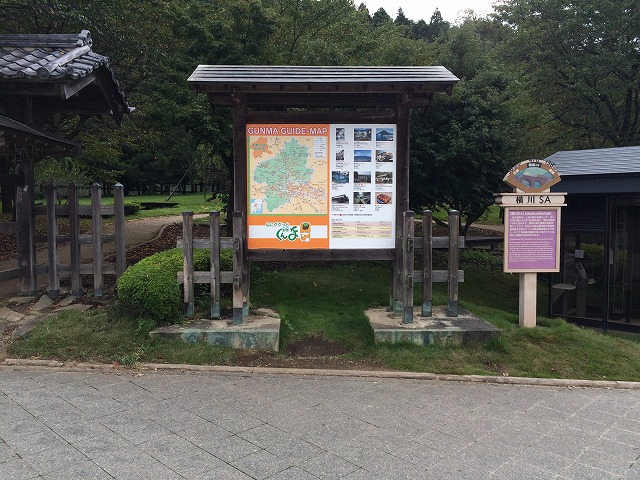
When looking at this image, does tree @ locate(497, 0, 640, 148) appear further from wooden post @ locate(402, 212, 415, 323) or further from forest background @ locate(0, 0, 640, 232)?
wooden post @ locate(402, 212, 415, 323)

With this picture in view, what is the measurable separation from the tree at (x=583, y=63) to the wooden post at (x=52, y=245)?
14016 millimetres

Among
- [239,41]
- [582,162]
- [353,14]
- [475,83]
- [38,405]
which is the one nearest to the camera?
[38,405]

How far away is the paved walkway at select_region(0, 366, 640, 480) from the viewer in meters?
3.74

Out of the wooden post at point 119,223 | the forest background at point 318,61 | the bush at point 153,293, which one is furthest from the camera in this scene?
the forest background at point 318,61

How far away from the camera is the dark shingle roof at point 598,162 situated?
30.5 feet

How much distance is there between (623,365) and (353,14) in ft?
35.1

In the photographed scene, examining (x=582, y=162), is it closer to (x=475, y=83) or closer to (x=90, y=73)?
(x=475, y=83)

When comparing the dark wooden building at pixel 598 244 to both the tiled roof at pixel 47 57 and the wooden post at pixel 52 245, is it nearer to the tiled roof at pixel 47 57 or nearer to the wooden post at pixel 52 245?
the tiled roof at pixel 47 57

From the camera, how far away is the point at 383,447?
4109 millimetres

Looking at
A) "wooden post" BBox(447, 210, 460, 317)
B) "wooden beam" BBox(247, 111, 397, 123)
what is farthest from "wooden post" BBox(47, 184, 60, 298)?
"wooden post" BBox(447, 210, 460, 317)

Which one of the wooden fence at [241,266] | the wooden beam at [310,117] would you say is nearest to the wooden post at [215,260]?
the wooden fence at [241,266]

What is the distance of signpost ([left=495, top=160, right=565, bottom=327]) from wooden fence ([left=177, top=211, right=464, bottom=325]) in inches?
43.0

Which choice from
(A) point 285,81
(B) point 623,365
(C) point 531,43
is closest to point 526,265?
(B) point 623,365

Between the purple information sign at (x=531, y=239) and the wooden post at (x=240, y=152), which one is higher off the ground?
the wooden post at (x=240, y=152)
